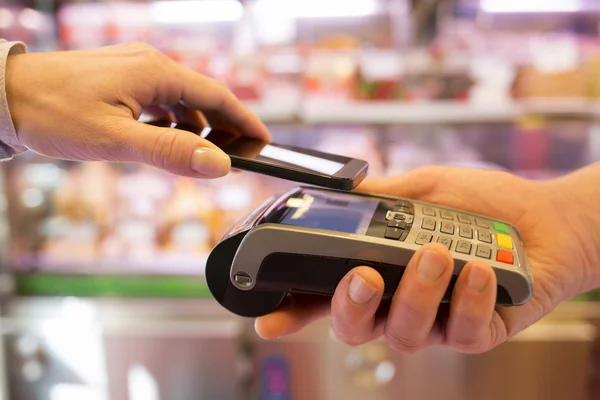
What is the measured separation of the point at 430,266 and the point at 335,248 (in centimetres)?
12

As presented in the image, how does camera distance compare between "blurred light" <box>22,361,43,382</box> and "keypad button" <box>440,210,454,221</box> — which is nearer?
"keypad button" <box>440,210,454,221</box>

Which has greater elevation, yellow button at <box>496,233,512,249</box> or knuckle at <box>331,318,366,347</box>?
yellow button at <box>496,233,512,249</box>

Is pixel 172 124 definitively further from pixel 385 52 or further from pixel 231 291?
pixel 385 52

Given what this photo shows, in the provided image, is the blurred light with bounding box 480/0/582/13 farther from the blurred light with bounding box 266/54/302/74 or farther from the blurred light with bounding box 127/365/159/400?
the blurred light with bounding box 127/365/159/400

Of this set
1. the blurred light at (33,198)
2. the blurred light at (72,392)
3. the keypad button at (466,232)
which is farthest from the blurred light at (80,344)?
the keypad button at (466,232)

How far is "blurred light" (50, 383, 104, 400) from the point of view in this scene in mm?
1771

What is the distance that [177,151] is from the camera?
2.43 ft

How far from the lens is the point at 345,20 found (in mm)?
2072

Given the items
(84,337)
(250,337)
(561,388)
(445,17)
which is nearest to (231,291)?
(250,337)

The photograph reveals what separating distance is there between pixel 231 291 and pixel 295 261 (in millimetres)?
129

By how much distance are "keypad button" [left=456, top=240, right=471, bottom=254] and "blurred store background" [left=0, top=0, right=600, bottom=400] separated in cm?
94

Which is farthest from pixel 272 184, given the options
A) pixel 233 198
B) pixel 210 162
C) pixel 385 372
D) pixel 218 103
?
pixel 210 162

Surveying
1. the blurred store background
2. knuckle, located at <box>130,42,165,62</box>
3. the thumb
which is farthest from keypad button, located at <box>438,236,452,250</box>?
the blurred store background

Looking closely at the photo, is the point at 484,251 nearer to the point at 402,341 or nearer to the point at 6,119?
the point at 402,341
